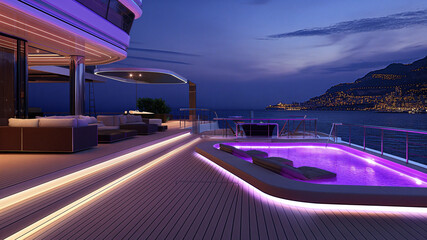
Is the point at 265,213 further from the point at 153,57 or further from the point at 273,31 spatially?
the point at 153,57

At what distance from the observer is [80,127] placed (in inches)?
181

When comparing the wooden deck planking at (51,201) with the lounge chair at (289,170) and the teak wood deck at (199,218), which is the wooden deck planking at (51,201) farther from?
the lounge chair at (289,170)

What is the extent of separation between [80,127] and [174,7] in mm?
18281

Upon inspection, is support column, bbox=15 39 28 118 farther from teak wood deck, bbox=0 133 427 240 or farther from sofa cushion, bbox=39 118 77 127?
teak wood deck, bbox=0 133 427 240

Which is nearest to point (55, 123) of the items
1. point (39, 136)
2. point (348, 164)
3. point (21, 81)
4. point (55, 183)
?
point (39, 136)

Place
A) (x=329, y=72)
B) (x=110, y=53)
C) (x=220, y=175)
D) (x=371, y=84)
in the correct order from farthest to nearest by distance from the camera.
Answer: (x=329, y=72)
(x=371, y=84)
(x=110, y=53)
(x=220, y=175)

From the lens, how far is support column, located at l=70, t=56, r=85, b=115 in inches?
328

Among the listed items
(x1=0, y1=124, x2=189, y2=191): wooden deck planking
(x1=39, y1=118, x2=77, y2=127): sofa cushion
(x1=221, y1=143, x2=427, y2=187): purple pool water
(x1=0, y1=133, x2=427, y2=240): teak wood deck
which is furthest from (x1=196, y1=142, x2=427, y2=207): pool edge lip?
(x1=39, y1=118, x2=77, y2=127): sofa cushion

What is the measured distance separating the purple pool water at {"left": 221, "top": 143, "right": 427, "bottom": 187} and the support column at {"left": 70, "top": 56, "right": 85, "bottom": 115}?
5597 millimetres

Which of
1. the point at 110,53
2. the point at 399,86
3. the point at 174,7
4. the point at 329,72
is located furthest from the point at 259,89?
the point at 110,53

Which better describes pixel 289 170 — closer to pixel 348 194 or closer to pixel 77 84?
pixel 348 194

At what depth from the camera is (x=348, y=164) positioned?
5941 millimetres

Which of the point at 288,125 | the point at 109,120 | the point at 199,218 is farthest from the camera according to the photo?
the point at 288,125

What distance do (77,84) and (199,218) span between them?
315 inches
